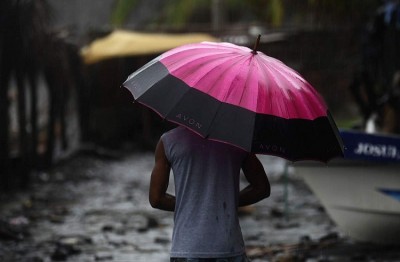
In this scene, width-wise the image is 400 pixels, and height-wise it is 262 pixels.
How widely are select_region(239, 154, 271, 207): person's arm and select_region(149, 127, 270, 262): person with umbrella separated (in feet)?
0.42

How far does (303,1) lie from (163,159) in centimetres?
1299

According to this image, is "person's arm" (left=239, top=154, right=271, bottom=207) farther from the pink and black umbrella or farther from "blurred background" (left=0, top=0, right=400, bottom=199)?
"blurred background" (left=0, top=0, right=400, bottom=199)

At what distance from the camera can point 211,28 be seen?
92.3 feet

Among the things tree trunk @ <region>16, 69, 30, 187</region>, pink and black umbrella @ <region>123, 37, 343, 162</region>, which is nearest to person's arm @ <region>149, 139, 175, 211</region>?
pink and black umbrella @ <region>123, 37, 343, 162</region>

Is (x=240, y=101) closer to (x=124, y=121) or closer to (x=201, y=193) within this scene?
(x=201, y=193)

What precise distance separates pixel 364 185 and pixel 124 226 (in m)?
3.95

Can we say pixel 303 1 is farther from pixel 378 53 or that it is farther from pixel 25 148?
pixel 25 148

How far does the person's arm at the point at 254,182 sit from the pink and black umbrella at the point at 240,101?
6.5 inches

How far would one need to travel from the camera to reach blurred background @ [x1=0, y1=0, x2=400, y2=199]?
15953mm

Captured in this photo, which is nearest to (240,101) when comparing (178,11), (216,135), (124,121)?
(216,135)

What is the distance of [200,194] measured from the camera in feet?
15.2

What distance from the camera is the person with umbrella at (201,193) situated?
180 inches

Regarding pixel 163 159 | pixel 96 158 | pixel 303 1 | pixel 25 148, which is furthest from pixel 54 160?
pixel 163 159

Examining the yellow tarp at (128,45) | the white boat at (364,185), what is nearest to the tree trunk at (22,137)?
the white boat at (364,185)
